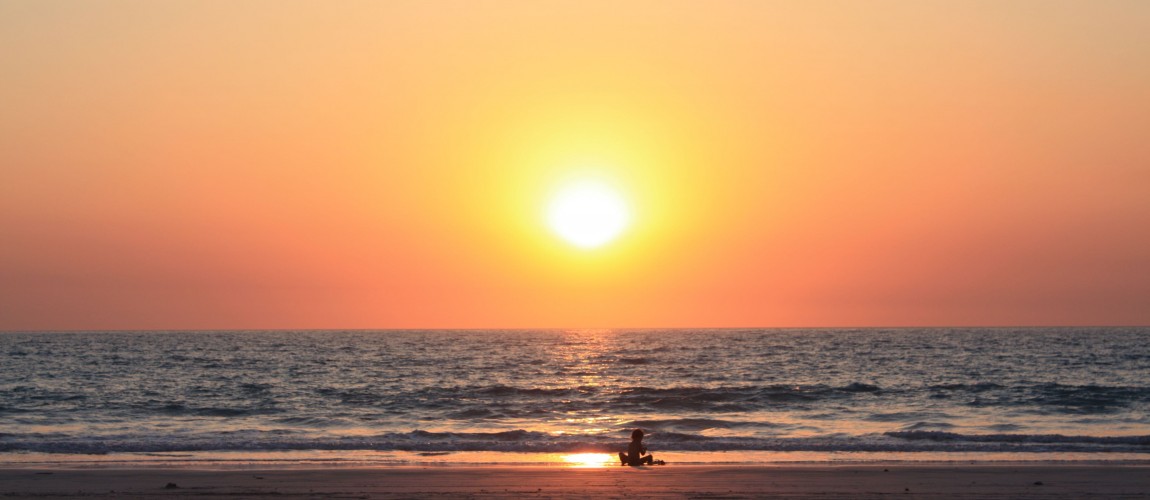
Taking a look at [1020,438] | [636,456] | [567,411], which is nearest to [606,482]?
[636,456]

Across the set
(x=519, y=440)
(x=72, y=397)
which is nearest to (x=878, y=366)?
(x=519, y=440)

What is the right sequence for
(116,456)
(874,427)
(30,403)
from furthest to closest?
(30,403)
(874,427)
(116,456)

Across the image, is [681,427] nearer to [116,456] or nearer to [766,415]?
[766,415]

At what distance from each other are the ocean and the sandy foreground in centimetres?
333

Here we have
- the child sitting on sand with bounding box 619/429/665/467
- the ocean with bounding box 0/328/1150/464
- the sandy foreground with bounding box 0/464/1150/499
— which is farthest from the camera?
the ocean with bounding box 0/328/1150/464

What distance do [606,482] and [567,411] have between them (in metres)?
18.6

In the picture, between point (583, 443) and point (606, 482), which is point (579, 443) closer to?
point (583, 443)

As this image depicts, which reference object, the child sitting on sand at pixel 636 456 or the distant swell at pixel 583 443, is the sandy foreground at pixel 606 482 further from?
the distant swell at pixel 583 443

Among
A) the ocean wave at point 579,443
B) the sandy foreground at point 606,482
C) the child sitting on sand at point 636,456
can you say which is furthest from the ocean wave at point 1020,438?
the child sitting on sand at point 636,456

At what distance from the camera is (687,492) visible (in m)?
16.9

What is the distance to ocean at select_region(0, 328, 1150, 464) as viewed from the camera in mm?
25500

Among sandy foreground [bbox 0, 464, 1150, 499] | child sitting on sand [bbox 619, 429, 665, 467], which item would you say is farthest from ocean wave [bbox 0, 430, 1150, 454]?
sandy foreground [bbox 0, 464, 1150, 499]

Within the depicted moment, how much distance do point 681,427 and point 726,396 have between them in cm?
991

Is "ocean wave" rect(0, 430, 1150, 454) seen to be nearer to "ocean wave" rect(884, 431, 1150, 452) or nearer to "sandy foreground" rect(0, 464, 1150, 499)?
"ocean wave" rect(884, 431, 1150, 452)
